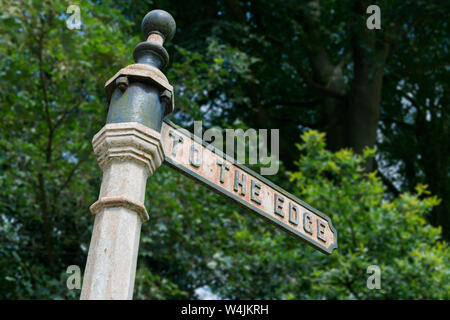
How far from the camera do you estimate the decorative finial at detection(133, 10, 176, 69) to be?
2949 mm

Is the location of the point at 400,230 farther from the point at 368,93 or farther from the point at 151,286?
the point at 368,93

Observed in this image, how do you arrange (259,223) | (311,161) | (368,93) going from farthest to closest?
(368,93), (259,223), (311,161)

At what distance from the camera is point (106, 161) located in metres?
2.61

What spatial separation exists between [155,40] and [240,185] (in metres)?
0.89

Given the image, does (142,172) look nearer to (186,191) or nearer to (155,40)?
(155,40)

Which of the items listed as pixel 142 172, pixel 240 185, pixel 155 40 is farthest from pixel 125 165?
pixel 155 40

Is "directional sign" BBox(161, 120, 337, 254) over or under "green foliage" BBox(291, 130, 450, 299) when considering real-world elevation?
under

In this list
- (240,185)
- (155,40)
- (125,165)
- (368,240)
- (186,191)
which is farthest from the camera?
(186,191)

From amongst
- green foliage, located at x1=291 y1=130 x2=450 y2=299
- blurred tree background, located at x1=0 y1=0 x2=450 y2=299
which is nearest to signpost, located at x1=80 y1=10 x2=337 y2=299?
green foliage, located at x1=291 y1=130 x2=450 y2=299

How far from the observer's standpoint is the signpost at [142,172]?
92.5 inches

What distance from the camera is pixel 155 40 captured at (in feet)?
9.94

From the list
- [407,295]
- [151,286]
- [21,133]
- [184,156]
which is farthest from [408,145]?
[184,156]

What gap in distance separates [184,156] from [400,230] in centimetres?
603

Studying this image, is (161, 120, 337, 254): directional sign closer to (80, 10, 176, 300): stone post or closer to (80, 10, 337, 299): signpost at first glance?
(80, 10, 337, 299): signpost
